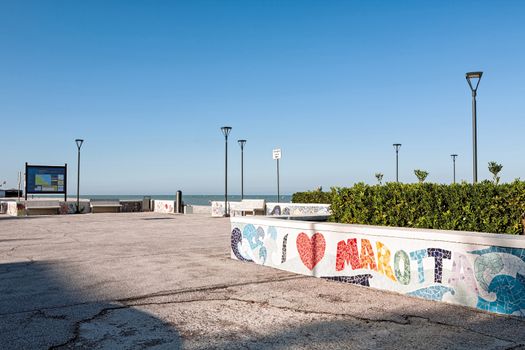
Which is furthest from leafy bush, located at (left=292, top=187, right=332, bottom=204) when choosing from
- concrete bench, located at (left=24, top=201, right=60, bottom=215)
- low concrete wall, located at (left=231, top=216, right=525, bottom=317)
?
concrete bench, located at (left=24, top=201, right=60, bottom=215)

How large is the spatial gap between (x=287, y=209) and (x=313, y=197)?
2.59 metres

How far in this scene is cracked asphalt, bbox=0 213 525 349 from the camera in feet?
15.0

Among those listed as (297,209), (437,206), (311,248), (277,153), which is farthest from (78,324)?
(277,153)

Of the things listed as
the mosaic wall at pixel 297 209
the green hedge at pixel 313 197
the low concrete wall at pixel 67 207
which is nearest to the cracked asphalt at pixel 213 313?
the mosaic wall at pixel 297 209

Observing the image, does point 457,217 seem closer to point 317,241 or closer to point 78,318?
point 317,241

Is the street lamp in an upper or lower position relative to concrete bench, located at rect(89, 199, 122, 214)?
upper

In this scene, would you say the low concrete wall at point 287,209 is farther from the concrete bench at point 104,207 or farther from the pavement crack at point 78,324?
the pavement crack at point 78,324

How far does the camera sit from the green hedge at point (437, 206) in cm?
735

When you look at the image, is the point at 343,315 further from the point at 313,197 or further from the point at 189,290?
the point at 313,197

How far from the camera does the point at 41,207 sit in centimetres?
3058

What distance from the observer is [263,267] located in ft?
29.9

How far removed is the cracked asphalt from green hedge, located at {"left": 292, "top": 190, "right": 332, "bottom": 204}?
15907 mm

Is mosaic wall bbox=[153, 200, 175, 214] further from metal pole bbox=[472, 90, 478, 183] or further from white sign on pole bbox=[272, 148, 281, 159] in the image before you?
metal pole bbox=[472, 90, 478, 183]

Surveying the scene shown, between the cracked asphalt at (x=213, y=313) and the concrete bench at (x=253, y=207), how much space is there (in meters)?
15.7
